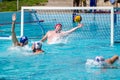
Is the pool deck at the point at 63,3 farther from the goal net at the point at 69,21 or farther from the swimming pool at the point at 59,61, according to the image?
the swimming pool at the point at 59,61

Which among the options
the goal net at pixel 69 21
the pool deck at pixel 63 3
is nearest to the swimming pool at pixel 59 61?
the goal net at pixel 69 21

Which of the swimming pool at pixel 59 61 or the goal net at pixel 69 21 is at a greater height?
the swimming pool at pixel 59 61

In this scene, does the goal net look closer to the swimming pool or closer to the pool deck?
the swimming pool

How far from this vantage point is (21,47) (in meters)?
11.1

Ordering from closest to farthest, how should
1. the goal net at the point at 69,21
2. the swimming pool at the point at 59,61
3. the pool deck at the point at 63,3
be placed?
the swimming pool at the point at 59,61
the goal net at the point at 69,21
the pool deck at the point at 63,3

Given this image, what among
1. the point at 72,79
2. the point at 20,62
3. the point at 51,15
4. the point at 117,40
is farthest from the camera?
the point at 51,15

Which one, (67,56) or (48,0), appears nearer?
(67,56)

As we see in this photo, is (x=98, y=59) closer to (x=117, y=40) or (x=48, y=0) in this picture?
(x=117, y=40)

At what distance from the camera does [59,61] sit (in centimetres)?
984

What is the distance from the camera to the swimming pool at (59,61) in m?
7.96

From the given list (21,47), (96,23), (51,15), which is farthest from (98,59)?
(51,15)

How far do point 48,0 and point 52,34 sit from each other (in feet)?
62.5

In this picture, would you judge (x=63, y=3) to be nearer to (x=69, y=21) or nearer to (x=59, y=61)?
(x=69, y=21)

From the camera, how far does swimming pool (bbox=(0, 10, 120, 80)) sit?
7963 millimetres
